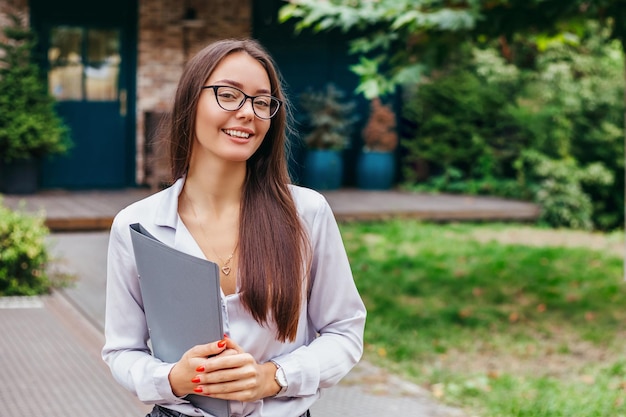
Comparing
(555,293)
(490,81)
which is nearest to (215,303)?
(555,293)

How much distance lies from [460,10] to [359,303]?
4.76 meters

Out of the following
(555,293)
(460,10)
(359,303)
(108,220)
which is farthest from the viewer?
(108,220)

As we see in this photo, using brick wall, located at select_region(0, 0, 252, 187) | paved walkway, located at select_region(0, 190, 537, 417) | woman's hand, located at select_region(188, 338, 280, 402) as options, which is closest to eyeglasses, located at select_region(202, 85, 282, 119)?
woman's hand, located at select_region(188, 338, 280, 402)

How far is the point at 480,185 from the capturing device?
1569 cm

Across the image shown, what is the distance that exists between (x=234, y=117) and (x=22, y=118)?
11846mm

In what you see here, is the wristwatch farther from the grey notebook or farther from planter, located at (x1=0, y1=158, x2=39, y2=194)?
planter, located at (x1=0, y1=158, x2=39, y2=194)

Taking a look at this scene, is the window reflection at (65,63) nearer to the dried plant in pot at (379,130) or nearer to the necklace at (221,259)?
the dried plant in pot at (379,130)

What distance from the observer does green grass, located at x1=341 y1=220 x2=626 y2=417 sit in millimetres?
5316

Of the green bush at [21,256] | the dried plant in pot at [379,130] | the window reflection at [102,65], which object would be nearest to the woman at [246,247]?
the green bush at [21,256]

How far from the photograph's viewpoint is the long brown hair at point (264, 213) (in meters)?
1.88

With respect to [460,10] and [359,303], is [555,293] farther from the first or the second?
[359,303]

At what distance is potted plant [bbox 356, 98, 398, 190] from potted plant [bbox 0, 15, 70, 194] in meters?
5.03

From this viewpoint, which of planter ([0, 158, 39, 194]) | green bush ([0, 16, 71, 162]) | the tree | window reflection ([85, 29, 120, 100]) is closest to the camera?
the tree

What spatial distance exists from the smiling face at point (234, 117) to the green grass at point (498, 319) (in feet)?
11.0
